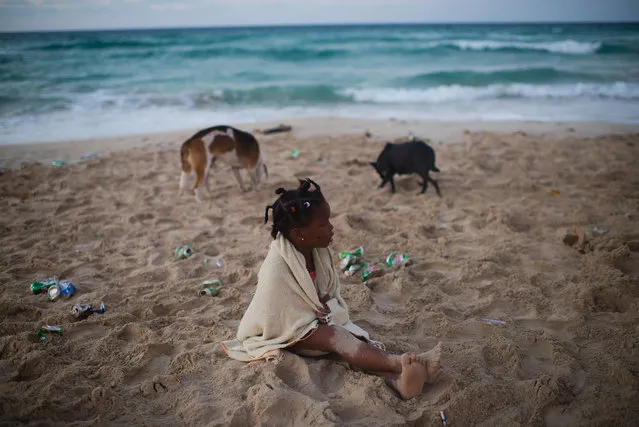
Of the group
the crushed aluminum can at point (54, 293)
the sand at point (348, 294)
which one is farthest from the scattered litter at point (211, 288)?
the crushed aluminum can at point (54, 293)

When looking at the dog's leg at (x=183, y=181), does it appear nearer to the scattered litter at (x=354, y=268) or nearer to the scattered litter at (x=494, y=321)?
the scattered litter at (x=354, y=268)

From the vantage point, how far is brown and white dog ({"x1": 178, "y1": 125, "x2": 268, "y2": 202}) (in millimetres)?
5387

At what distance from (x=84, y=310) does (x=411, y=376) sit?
7.64 feet

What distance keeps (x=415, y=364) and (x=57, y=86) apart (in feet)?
50.4

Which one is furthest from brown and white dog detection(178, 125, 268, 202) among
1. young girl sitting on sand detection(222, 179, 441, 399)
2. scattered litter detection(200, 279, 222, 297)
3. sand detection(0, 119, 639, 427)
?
young girl sitting on sand detection(222, 179, 441, 399)

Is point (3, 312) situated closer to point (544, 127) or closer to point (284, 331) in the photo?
point (284, 331)

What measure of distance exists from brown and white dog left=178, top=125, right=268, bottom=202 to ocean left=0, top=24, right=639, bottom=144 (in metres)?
4.27

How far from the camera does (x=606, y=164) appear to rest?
640 cm

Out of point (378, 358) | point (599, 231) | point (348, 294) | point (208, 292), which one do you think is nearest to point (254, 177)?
point (208, 292)

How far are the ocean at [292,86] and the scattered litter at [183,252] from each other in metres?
5.70

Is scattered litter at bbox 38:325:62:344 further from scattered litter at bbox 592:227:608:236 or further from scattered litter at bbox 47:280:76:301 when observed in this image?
scattered litter at bbox 592:227:608:236

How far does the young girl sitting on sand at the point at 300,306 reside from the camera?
242 cm

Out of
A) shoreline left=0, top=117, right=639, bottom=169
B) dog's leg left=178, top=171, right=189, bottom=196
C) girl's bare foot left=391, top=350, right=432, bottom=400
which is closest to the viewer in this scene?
girl's bare foot left=391, top=350, right=432, bottom=400

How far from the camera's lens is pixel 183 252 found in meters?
4.14
